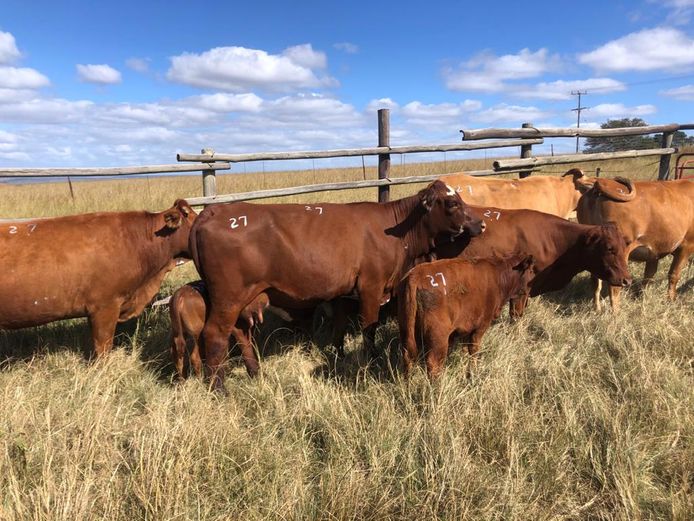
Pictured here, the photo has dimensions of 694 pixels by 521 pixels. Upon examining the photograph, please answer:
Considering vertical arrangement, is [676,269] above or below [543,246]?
below

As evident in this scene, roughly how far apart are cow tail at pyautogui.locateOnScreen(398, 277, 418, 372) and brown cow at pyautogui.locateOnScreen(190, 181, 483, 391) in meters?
0.78

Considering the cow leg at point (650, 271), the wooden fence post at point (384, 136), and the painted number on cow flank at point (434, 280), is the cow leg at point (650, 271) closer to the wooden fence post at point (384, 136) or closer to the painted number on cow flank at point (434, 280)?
the wooden fence post at point (384, 136)

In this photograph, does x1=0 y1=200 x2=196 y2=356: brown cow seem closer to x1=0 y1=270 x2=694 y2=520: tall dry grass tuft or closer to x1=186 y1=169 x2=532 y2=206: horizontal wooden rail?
A: x1=0 y1=270 x2=694 y2=520: tall dry grass tuft

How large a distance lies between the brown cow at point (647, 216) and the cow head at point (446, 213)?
2181 millimetres

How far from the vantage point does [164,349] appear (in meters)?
5.12

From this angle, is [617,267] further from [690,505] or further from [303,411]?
[303,411]

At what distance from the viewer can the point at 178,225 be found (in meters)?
4.92

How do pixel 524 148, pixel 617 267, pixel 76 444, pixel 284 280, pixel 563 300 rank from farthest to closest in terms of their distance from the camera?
pixel 524 148 < pixel 563 300 < pixel 617 267 < pixel 284 280 < pixel 76 444

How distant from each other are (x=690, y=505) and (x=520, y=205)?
15.0ft

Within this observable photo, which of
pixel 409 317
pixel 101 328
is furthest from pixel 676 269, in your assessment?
pixel 101 328

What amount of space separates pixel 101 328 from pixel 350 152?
4.20m

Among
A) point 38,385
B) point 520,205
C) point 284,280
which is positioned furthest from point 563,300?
point 38,385

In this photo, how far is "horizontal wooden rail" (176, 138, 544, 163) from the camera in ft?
20.8

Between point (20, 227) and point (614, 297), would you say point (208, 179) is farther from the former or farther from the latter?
point (614, 297)
